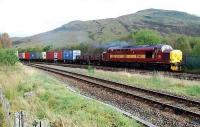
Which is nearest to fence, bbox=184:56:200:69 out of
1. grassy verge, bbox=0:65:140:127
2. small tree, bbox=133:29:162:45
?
small tree, bbox=133:29:162:45

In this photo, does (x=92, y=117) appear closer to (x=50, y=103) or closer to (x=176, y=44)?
(x=50, y=103)

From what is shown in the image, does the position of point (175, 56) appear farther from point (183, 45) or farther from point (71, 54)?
point (71, 54)

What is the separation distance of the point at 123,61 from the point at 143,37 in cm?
2522

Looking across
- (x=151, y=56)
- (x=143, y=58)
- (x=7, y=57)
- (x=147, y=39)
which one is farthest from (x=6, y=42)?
(x=151, y=56)

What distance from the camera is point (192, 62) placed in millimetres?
46688

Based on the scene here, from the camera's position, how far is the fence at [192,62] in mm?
45800

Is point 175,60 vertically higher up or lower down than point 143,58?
lower down

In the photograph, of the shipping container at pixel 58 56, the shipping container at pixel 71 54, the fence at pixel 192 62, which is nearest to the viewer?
the fence at pixel 192 62

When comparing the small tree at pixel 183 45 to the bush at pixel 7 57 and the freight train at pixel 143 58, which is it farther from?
the bush at pixel 7 57

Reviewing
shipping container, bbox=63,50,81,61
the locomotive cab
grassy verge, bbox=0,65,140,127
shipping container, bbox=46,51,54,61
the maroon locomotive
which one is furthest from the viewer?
shipping container, bbox=46,51,54,61

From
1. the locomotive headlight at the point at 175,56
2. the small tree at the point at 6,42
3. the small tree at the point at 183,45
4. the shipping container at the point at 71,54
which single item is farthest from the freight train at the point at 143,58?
the small tree at the point at 6,42

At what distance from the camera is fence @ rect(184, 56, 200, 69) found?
4580cm

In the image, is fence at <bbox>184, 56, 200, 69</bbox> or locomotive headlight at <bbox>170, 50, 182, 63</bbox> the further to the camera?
fence at <bbox>184, 56, 200, 69</bbox>

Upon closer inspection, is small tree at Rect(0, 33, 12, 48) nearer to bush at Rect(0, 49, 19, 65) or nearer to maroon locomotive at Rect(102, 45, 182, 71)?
maroon locomotive at Rect(102, 45, 182, 71)
